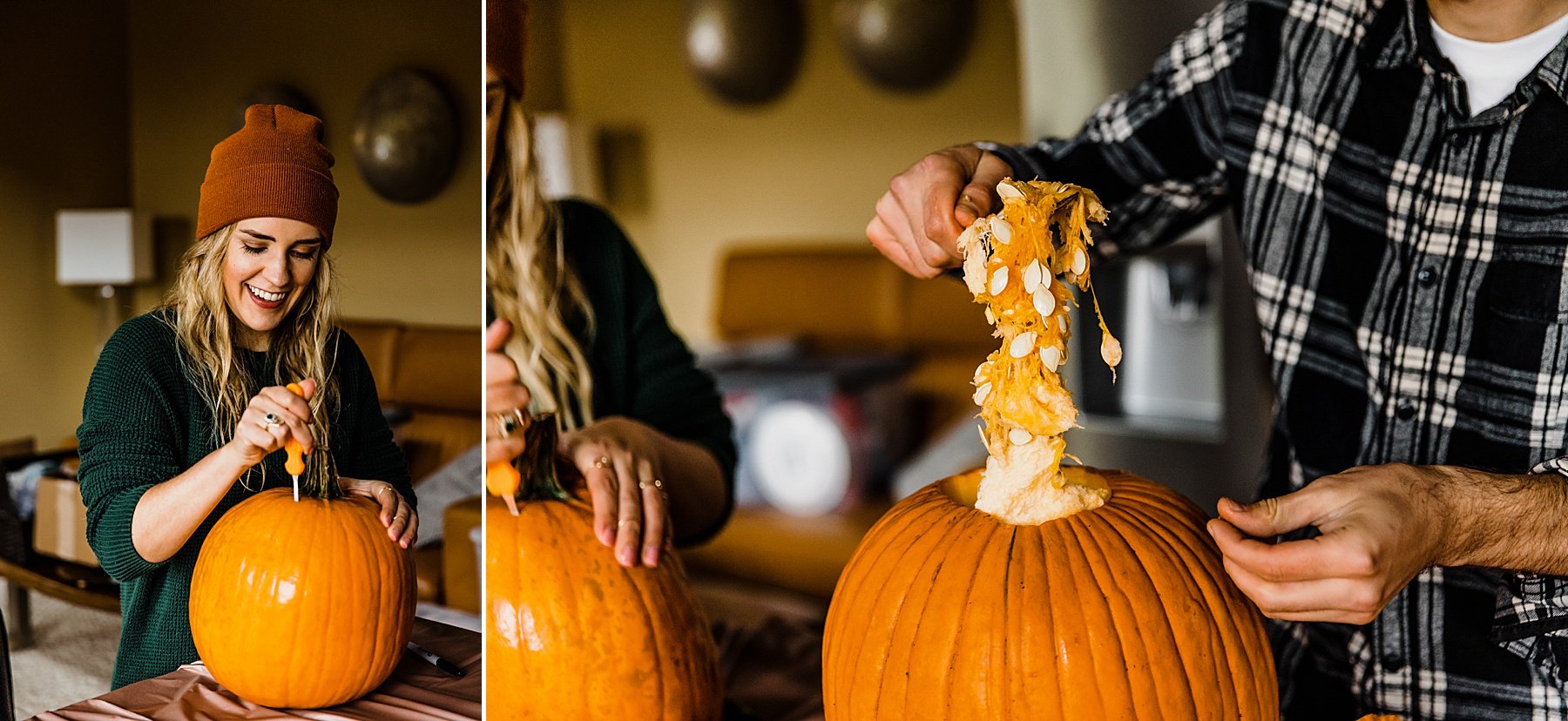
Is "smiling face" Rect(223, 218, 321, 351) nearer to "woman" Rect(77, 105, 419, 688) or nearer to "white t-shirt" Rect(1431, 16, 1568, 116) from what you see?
"woman" Rect(77, 105, 419, 688)

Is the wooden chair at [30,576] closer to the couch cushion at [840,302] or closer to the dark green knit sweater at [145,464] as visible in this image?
the dark green knit sweater at [145,464]

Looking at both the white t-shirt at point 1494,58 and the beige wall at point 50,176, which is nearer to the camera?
the beige wall at point 50,176

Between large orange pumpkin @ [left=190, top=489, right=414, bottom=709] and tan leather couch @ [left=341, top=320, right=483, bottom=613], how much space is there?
0.04 meters

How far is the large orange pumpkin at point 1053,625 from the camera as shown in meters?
0.63

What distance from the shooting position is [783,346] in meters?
4.07

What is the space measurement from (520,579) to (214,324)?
300mm

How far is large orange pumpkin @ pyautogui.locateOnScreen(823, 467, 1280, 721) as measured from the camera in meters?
0.63

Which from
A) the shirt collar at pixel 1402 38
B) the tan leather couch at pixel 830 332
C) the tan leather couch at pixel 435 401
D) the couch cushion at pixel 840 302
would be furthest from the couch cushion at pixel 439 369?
the couch cushion at pixel 840 302

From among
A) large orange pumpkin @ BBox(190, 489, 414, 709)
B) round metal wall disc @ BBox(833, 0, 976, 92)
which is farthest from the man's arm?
round metal wall disc @ BBox(833, 0, 976, 92)

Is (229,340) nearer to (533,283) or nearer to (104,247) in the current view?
Result: (104,247)

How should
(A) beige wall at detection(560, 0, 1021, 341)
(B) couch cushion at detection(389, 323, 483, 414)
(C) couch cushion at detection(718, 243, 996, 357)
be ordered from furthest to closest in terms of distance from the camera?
1. (A) beige wall at detection(560, 0, 1021, 341)
2. (C) couch cushion at detection(718, 243, 996, 357)
3. (B) couch cushion at detection(389, 323, 483, 414)

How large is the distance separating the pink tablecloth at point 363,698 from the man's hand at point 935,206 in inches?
16.6

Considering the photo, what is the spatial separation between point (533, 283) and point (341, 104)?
0.77 feet

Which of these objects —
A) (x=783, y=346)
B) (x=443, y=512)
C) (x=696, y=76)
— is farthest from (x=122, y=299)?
(x=696, y=76)
